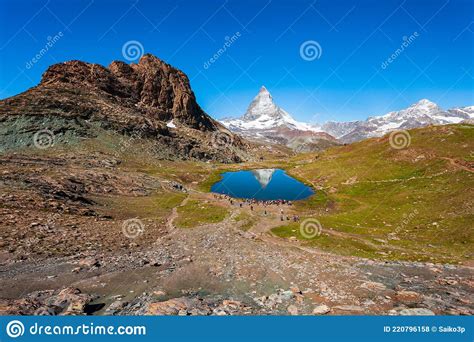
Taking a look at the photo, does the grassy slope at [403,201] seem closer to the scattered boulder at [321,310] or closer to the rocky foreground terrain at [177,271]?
the rocky foreground terrain at [177,271]

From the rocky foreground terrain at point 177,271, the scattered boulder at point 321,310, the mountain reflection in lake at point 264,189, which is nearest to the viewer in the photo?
the scattered boulder at point 321,310

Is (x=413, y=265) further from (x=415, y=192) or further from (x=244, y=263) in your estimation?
(x=415, y=192)

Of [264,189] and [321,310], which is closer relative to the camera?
[321,310]

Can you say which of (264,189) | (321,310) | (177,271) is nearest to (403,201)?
(321,310)

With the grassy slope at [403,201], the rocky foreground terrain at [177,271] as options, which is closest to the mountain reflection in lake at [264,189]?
the grassy slope at [403,201]

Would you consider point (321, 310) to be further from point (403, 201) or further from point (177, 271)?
point (403, 201)

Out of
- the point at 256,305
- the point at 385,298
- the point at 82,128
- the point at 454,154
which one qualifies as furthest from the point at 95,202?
the point at 82,128

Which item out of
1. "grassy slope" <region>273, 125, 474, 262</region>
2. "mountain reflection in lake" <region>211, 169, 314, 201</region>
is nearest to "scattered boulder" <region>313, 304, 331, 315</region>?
"grassy slope" <region>273, 125, 474, 262</region>

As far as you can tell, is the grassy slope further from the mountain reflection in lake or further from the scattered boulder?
the scattered boulder
